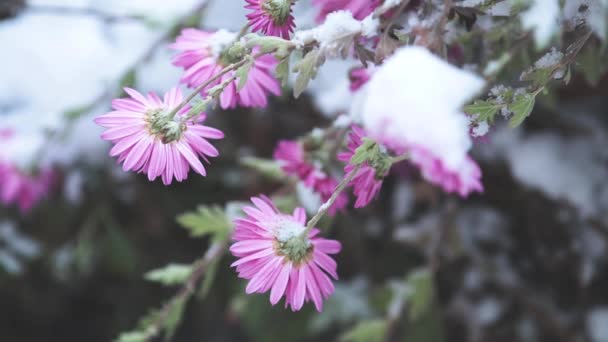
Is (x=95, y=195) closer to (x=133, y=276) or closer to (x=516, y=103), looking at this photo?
(x=133, y=276)

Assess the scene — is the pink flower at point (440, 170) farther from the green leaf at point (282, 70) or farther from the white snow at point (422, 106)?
the green leaf at point (282, 70)

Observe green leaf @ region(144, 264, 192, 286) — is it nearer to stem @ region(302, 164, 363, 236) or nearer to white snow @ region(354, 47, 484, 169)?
stem @ region(302, 164, 363, 236)

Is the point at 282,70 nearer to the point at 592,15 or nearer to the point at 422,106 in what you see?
the point at 422,106

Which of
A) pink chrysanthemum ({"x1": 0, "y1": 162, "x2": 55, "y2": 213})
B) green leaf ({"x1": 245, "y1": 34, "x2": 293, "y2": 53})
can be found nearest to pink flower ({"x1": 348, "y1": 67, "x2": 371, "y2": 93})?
green leaf ({"x1": 245, "y1": 34, "x2": 293, "y2": 53})

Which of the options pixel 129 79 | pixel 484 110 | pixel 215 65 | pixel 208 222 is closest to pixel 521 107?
pixel 484 110

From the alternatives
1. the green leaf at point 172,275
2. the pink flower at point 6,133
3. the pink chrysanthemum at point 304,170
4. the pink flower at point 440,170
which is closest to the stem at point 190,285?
the green leaf at point 172,275
